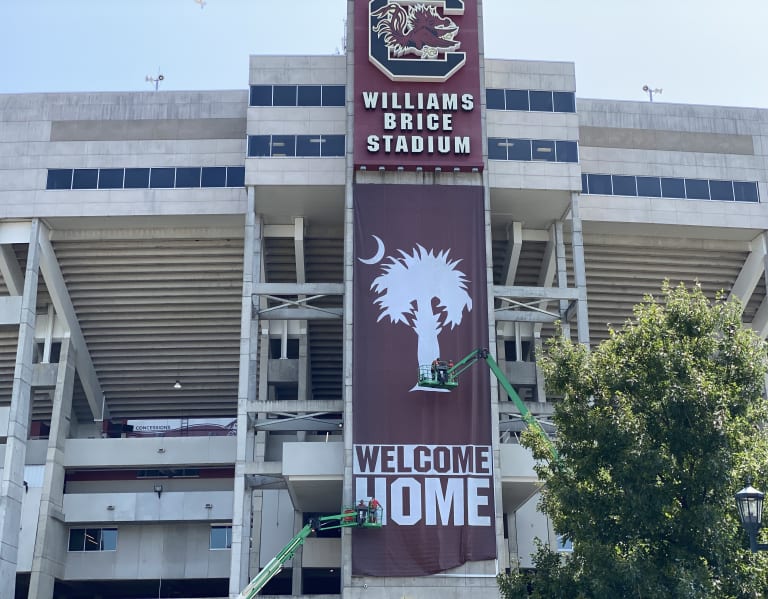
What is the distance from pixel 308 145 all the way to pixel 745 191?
955 inches

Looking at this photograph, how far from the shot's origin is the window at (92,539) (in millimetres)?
61531

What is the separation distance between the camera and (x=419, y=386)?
1957 inches

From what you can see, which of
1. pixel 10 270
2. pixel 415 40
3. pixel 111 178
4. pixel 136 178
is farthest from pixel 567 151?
pixel 10 270

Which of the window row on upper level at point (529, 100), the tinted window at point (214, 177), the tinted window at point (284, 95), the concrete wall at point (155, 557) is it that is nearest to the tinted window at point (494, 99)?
the window row on upper level at point (529, 100)

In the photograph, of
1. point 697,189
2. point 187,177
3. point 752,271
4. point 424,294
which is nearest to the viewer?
point 424,294

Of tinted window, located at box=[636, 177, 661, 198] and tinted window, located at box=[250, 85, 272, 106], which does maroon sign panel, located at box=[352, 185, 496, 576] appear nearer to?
tinted window, located at box=[250, 85, 272, 106]

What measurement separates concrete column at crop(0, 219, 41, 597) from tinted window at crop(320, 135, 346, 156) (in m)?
16.0

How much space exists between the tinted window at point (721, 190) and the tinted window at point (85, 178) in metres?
33.6

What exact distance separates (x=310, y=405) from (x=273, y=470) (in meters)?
3.65

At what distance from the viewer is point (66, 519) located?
60.5 meters

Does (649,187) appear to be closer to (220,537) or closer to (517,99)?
(517,99)

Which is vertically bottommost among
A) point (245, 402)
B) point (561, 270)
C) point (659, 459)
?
point (659, 459)

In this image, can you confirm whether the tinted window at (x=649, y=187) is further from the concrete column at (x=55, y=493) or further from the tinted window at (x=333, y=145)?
the concrete column at (x=55, y=493)

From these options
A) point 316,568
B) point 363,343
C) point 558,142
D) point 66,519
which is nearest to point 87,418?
point 66,519
